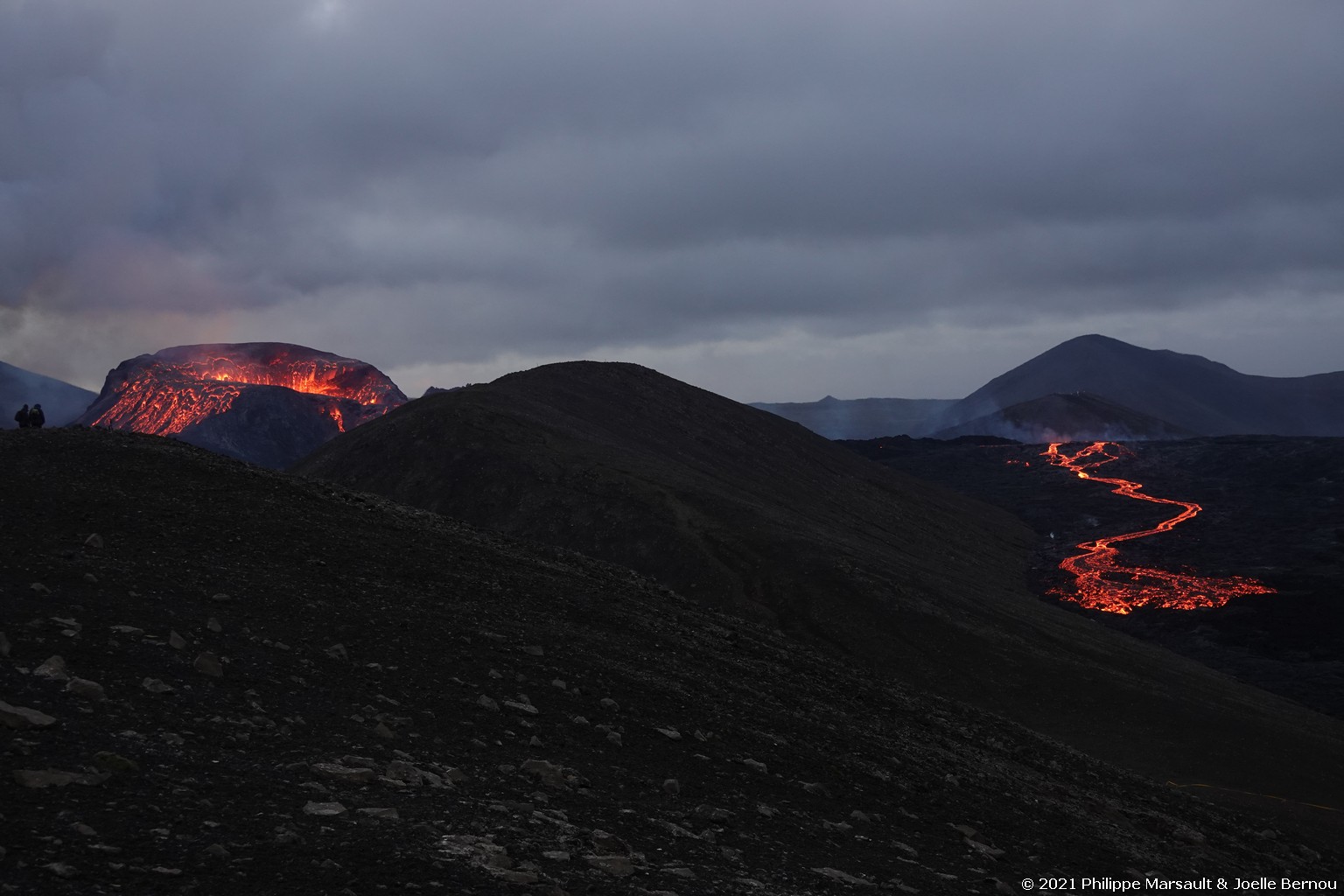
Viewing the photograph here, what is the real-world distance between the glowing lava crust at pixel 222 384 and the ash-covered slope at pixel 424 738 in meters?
123

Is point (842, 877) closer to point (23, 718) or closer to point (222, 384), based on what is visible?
point (23, 718)

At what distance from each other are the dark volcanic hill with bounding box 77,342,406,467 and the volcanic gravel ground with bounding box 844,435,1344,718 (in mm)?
85362

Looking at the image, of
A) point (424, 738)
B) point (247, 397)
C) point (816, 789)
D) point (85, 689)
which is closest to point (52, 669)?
point (85, 689)

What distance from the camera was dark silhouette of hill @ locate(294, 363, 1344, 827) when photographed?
34.2m

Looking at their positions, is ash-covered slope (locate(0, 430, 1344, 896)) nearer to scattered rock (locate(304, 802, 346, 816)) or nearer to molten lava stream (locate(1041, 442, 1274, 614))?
scattered rock (locate(304, 802, 346, 816))

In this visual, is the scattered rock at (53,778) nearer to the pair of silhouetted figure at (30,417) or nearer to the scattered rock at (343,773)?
the scattered rock at (343,773)

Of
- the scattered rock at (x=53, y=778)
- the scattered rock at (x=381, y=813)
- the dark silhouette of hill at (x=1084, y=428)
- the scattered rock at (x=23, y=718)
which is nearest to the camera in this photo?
the scattered rock at (x=53, y=778)

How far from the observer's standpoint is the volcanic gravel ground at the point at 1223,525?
54188 millimetres

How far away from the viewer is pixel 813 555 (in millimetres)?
44438

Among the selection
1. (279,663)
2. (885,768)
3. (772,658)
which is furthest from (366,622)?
(772,658)

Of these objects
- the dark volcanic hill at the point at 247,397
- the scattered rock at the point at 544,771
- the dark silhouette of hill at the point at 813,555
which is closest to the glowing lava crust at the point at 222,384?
the dark volcanic hill at the point at 247,397

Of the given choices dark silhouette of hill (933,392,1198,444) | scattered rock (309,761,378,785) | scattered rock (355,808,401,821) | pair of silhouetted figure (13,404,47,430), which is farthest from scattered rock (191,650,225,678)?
dark silhouette of hill (933,392,1198,444)

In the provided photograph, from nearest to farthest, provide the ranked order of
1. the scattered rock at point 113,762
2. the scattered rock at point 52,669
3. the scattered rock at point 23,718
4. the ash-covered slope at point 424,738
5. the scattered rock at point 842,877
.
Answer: the ash-covered slope at point 424,738 → the scattered rock at point 113,762 → the scattered rock at point 23,718 → the scattered rock at point 52,669 → the scattered rock at point 842,877

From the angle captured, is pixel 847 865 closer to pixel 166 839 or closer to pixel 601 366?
pixel 166 839
